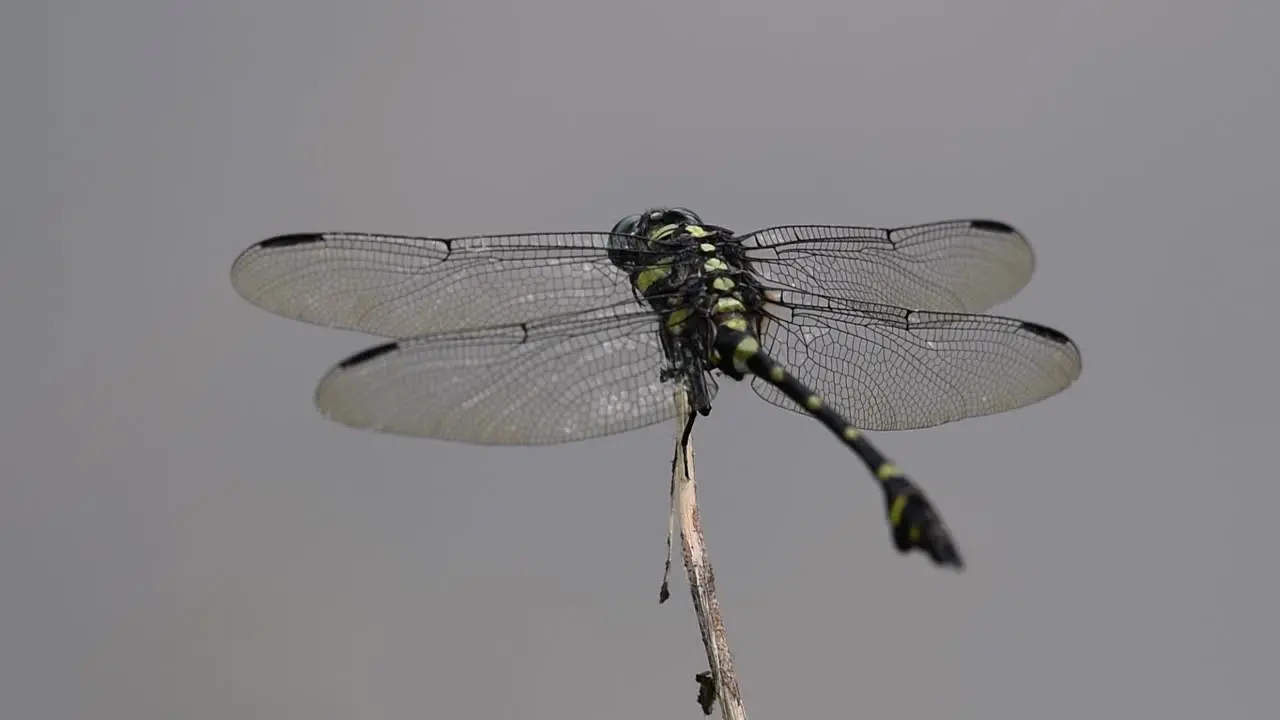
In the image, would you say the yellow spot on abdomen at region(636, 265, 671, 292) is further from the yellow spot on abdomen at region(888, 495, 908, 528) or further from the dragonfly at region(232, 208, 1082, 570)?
the yellow spot on abdomen at region(888, 495, 908, 528)

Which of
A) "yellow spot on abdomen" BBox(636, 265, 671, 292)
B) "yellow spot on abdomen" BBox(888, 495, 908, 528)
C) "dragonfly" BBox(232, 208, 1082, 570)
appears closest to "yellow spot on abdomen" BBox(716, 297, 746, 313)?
"dragonfly" BBox(232, 208, 1082, 570)

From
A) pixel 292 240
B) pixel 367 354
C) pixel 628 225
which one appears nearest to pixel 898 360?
pixel 628 225

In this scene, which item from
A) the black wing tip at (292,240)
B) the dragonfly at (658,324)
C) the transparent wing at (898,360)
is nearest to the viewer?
the dragonfly at (658,324)

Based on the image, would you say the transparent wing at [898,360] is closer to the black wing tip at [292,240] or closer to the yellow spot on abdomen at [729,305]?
the yellow spot on abdomen at [729,305]

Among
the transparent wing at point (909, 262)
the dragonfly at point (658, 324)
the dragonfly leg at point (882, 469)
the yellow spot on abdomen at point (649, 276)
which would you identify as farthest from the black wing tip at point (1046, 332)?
the yellow spot on abdomen at point (649, 276)

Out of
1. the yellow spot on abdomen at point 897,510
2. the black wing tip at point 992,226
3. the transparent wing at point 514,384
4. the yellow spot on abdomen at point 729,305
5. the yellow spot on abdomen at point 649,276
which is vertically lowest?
the yellow spot on abdomen at point 897,510

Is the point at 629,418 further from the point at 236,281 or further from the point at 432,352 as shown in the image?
the point at 236,281

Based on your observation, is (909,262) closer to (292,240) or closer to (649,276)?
(649,276)
